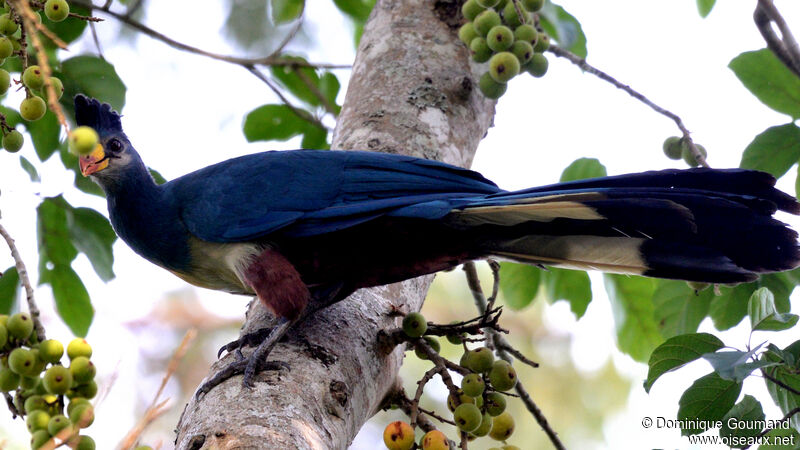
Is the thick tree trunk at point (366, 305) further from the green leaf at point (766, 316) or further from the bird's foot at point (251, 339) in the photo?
the green leaf at point (766, 316)

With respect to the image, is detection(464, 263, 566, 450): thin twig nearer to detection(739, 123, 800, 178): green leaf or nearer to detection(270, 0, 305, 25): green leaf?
detection(739, 123, 800, 178): green leaf

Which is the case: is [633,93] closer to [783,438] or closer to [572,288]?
[572,288]

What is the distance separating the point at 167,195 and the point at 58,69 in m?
0.79

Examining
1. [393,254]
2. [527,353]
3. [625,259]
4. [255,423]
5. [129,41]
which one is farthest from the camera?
[527,353]

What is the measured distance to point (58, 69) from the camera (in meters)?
3.62

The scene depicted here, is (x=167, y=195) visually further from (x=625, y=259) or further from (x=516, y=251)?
(x=625, y=259)

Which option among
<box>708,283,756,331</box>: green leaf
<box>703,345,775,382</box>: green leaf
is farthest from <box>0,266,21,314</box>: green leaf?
<box>708,283,756,331</box>: green leaf

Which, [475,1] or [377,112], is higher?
[475,1]

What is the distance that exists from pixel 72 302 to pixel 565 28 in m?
2.69

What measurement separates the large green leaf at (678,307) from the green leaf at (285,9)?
8.53ft

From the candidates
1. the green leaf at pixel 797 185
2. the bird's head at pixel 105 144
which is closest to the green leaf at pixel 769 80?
the green leaf at pixel 797 185

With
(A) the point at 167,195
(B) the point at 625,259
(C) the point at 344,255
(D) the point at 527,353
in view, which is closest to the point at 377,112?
(C) the point at 344,255

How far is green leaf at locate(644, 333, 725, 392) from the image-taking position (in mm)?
2504

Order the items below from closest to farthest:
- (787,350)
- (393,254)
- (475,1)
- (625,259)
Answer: (787,350), (625,259), (393,254), (475,1)
